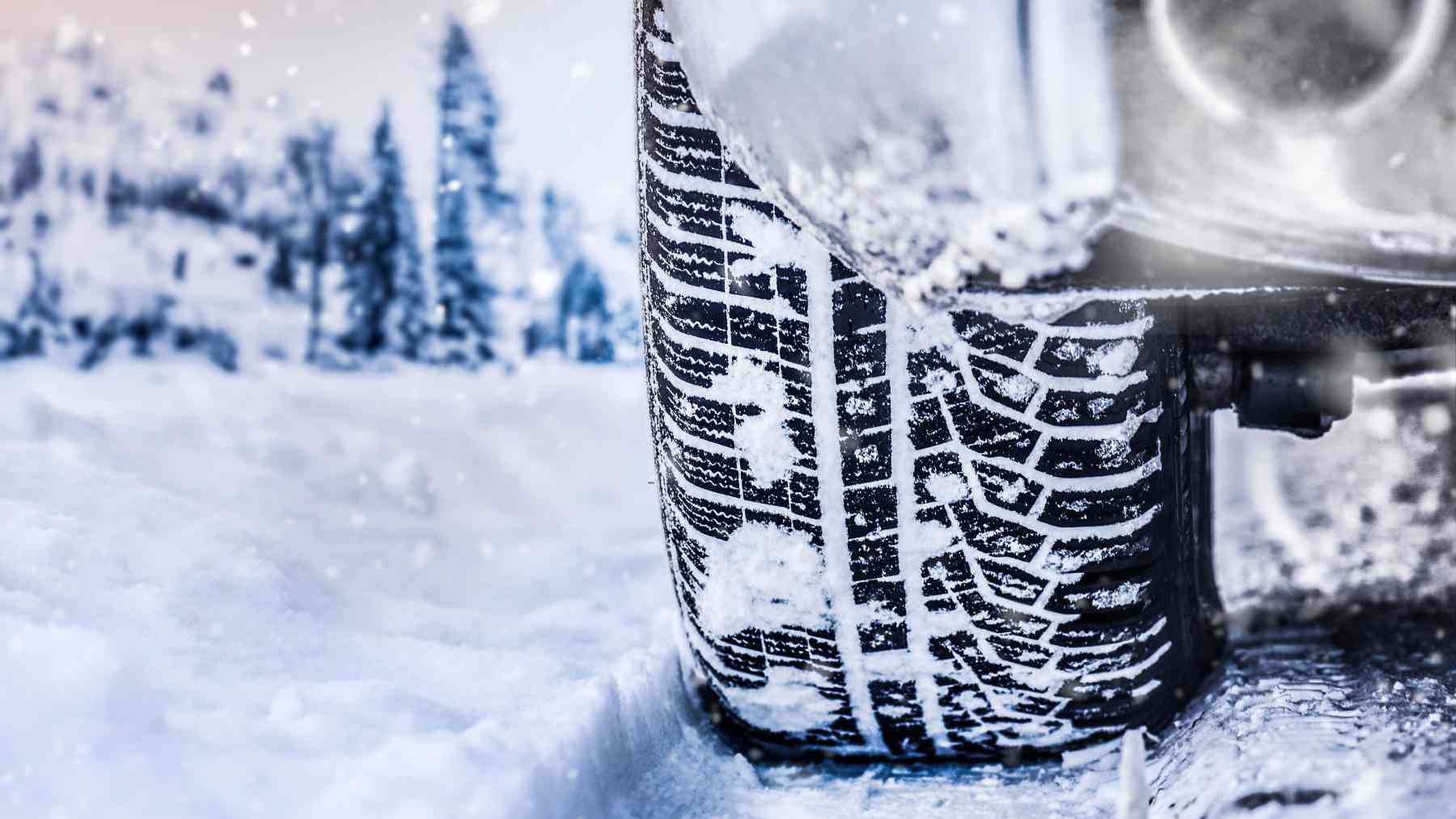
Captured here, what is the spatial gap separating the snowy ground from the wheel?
3.8 inches

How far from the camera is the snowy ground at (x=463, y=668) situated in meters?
0.82

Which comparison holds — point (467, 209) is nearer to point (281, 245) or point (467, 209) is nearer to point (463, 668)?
point (281, 245)

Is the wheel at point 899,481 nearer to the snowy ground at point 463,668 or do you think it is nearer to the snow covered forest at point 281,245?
the snowy ground at point 463,668

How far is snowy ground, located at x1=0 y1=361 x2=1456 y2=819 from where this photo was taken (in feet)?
2.69

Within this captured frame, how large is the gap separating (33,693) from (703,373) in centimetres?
65

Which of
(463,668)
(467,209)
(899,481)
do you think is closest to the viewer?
(899,481)

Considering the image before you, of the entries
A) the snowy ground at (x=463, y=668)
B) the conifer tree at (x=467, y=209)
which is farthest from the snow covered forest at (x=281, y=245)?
the snowy ground at (x=463, y=668)

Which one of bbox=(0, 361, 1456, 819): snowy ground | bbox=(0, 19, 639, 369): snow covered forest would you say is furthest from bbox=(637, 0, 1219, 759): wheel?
bbox=(0, 19, 639, 369): snow covered forest

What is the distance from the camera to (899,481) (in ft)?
3.05

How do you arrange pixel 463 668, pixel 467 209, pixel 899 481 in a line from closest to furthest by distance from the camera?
pixel 899 481 → pixel 463 668 → pixel 467 209

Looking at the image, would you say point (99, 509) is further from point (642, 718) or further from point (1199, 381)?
point (1199, 381)

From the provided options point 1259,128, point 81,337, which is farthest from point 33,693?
point 81,337

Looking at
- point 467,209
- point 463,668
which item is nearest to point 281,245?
point 467,209

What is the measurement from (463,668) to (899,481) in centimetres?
56
